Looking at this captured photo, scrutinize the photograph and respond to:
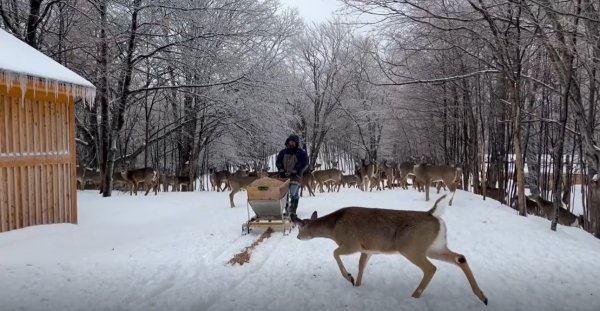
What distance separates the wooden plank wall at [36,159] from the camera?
9375 millimetres

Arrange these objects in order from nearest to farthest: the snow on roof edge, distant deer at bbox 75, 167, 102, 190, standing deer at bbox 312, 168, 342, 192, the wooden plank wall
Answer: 1. the snow on roof edge
2. the wooden plank wall
3. standing deer at bbox 312, 168, 342, 192
4. distant deer at bbox 75, 167, 102, 190

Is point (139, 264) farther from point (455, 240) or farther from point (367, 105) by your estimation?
point (367, 105)

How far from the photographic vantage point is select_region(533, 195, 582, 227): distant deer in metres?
14.7

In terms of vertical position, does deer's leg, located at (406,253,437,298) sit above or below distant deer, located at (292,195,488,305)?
below

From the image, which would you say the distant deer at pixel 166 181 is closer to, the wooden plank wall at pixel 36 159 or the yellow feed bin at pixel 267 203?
the wooden plank wall at pixel 36 159

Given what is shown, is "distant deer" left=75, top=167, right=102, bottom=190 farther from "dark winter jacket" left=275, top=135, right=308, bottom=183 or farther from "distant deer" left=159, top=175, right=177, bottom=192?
"dark winter jacket" left=275, top=135, right=308, bottom=183

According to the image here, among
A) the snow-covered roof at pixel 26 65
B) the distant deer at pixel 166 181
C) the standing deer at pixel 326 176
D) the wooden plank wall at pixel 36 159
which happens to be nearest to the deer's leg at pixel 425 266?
the snow-covered roof at pixel 26 65

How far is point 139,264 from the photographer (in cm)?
719

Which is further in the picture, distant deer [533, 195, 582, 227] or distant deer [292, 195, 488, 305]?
distant deer [533, 195, 582, 227]

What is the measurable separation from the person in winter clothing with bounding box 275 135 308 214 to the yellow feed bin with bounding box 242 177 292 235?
3.71 ft

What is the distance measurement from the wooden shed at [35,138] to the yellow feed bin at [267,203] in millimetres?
4535

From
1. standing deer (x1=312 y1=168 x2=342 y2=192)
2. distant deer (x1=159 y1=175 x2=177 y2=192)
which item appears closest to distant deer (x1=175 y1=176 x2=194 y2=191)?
distant deer (x1=159 y1=175 x2=177 y2=192)

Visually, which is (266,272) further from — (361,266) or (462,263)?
(462,263)

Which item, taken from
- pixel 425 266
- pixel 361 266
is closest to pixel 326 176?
pixel 361 266
